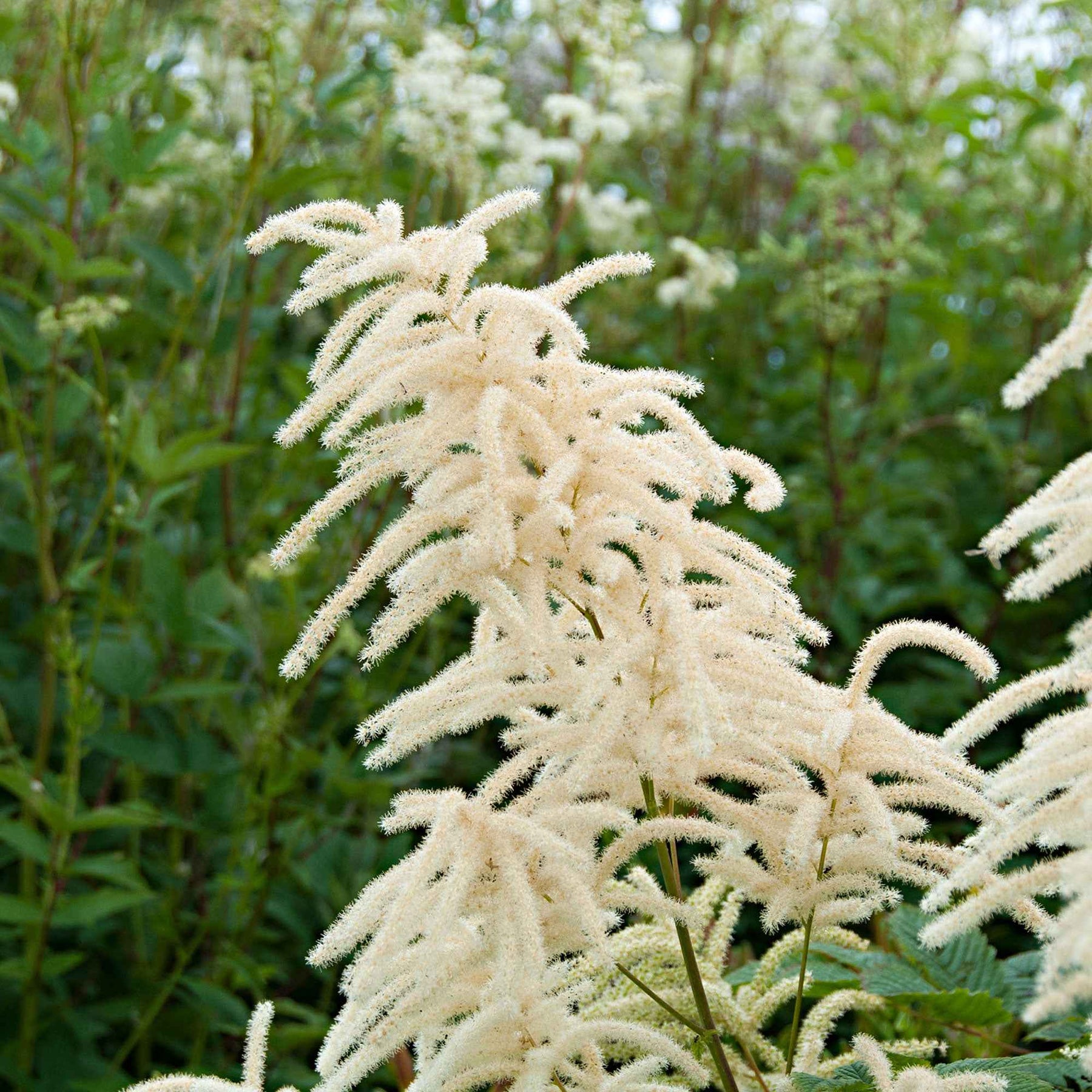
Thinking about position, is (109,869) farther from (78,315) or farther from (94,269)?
(94,269)

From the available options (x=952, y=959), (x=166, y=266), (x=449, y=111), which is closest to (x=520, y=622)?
(x=952, y=959)

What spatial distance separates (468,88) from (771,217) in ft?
12.7

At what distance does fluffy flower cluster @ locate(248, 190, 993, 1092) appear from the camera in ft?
4.89

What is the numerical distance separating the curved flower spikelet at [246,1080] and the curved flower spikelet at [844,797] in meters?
0.57

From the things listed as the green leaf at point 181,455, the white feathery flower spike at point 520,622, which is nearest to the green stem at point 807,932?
the white feathery flower spike at point 520,622

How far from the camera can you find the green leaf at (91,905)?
3072 millimetres

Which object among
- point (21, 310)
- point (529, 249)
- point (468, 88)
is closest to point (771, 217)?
point (529, 249)

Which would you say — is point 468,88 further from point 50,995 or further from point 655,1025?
point 655,1025

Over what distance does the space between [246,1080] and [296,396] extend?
98.5 inches

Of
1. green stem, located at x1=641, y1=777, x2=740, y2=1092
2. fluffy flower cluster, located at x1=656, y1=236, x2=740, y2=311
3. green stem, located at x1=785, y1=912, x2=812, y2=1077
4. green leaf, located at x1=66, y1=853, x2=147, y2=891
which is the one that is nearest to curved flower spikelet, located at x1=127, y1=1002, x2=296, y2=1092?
green stem, located at x1=641, y1=777, x2=740, y2=1092

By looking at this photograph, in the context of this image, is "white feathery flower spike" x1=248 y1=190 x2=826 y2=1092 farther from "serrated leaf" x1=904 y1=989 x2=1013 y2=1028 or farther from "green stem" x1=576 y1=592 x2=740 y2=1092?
"serrated leaf" x1=904 y1=989 x2=1013 y2=1028

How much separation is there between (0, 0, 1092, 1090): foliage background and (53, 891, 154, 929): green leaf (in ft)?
0.06

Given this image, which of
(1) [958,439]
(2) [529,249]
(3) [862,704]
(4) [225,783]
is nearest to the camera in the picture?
(3) [862,704]

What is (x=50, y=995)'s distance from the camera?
3.81m
